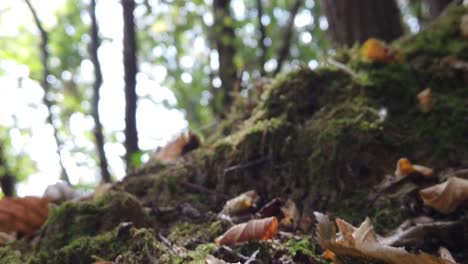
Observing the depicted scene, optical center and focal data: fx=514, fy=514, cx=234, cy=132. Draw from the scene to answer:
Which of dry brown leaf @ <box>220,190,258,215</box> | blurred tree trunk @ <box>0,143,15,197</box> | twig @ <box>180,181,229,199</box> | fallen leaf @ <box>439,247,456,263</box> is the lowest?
fallen leaf @ <box>439,247,456,263</box>

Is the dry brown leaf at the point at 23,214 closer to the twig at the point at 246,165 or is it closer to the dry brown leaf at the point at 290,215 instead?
the twig at the point at 246,165

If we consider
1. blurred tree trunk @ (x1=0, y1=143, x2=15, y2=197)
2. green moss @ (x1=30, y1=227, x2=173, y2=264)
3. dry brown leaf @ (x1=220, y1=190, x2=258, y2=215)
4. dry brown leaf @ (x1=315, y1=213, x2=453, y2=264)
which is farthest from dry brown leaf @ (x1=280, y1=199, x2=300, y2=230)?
blurred tree trunk @ (x1=0, y1=143, x2=15, y2=197)

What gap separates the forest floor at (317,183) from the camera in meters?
1.49

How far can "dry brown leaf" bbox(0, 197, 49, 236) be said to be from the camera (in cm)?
201

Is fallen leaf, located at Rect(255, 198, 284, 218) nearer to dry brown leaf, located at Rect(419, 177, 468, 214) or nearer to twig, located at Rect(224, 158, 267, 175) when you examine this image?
twig, located at Rect(224, 158, 267, 175)

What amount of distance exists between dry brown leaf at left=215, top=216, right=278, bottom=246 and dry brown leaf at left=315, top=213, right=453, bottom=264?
25 cm

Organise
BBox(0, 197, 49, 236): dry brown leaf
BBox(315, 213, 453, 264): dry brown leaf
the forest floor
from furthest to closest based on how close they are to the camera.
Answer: BBox(0, 197, 49, 236): dry brown leaf < the forest floor < BBox(315, 213, 453, 264): dry brown leaf

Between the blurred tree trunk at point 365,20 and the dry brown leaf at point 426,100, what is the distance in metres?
1.65

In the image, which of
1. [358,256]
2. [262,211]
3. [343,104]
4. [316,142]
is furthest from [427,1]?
[358,256]

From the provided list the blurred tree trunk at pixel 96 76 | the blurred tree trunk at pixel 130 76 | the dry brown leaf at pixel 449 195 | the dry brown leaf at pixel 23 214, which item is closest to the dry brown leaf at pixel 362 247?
the dry brown leaf at pixel 449 195

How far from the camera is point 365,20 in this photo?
12.5 feet

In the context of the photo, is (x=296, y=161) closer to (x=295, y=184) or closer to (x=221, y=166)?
(x=295, y=184)

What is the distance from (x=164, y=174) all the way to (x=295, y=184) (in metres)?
0.62

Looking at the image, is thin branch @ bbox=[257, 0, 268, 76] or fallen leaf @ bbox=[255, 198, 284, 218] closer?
fallen leaf @ bbox=[255, 198, 284, 218]
